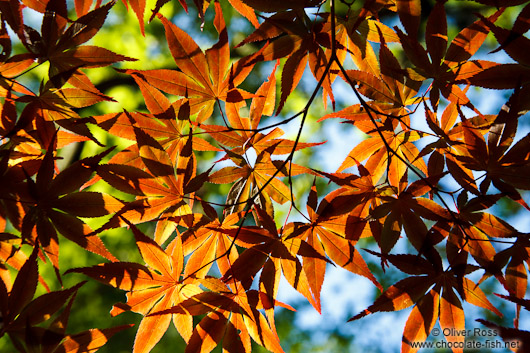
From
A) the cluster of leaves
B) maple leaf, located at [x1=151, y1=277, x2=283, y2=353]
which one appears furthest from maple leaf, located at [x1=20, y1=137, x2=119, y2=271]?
maple leaf, located at [x1=151, y1=277, x2=283, y2=353]

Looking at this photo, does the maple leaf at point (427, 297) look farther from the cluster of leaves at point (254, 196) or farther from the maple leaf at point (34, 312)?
the maple leaf at point (34, 312)

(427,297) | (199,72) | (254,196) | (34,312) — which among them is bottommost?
(34,312)

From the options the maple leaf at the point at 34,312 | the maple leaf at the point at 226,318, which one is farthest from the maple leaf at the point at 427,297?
the maple leaf at the point at 34,312

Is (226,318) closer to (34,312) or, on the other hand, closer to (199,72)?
(34,312)

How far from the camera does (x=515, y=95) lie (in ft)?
2.17

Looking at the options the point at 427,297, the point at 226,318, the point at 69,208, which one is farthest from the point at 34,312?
the point at 427,297

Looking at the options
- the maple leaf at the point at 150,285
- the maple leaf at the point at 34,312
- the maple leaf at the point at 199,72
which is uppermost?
the maple leaf at the point at 199,72

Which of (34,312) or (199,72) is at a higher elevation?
(199,72)

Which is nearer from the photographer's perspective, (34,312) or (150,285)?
(34,312)

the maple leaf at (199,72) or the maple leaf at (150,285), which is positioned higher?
the maple leaf at (199,72)

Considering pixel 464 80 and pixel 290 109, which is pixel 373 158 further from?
pixel 290 109

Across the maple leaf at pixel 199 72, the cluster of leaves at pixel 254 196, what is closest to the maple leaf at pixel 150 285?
the cluster of leaves at pixel 254 196

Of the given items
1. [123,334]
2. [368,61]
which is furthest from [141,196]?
[123,334]

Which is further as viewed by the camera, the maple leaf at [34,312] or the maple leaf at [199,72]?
the maple leaf at [199,72]
